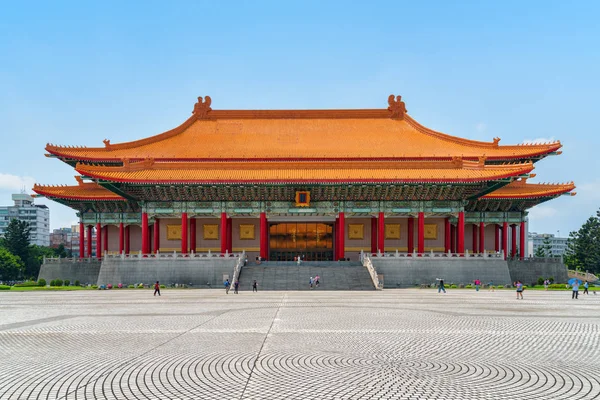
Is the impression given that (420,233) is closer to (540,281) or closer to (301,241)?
(540,281)

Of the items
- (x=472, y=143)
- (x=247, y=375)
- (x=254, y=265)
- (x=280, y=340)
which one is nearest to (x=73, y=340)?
(x=280, y=340)

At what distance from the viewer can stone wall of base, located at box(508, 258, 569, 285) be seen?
1873 inches

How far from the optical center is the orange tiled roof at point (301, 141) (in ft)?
168

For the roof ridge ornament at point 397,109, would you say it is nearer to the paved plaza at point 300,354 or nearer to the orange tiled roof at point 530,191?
the orange tiled roof at point 530,191

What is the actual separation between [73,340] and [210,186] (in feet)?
102

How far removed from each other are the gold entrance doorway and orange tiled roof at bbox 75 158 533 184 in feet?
23.7

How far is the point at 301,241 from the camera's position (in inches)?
2074

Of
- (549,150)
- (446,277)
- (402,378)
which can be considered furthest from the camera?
(549,150)

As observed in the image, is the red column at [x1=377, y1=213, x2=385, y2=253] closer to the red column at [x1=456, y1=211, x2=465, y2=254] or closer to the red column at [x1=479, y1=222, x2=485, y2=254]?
the red column at [x1=456, y1=211, x2=465, y2=254]

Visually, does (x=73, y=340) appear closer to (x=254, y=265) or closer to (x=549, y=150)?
(x=254, y=265)

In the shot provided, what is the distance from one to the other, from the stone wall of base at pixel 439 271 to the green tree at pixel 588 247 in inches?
1171

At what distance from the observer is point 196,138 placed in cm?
5575

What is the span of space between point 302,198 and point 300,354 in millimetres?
34147

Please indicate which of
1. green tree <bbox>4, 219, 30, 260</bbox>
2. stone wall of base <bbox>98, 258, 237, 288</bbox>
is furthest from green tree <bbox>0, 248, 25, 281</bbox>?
stone wall of base <bbox>98, 258, 237, 288</bbox>
